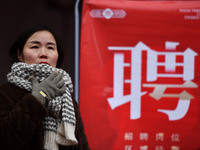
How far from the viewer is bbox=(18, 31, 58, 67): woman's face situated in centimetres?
102

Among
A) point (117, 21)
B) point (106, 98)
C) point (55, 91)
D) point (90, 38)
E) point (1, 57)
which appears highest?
point (117, 21)

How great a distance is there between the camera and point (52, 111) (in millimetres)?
946

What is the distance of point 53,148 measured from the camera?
93cm

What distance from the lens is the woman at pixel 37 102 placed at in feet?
2.69

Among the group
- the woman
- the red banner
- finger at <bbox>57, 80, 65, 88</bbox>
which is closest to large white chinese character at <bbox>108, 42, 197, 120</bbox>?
the red banner

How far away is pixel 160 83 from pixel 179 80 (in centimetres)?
14

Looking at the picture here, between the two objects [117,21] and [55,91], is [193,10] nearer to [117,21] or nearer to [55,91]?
[117,21]

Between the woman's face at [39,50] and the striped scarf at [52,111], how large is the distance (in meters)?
0.05

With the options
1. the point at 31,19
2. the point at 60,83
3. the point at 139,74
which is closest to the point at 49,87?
the point at 60,83

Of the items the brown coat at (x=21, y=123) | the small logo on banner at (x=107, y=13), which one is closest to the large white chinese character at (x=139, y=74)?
the small logo on banner at (x=107, y=13)

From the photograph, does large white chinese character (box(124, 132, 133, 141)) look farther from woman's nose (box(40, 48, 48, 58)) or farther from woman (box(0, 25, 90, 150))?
woman's nose (box(40, 48, 48, 58))

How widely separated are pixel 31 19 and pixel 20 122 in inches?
43.8

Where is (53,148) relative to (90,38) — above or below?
below

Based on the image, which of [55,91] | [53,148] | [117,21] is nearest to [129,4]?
[117,21]
